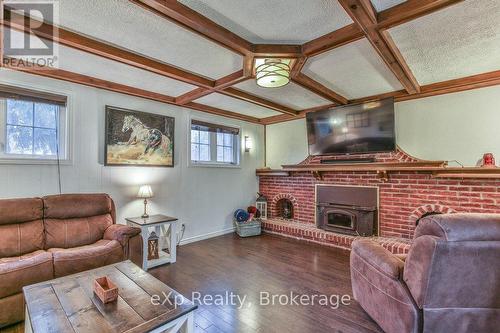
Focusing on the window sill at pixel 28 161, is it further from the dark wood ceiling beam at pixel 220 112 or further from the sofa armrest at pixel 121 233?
the dark wood ceiling beam at pixel 220 112

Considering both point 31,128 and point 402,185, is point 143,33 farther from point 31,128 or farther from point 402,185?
point 402,185

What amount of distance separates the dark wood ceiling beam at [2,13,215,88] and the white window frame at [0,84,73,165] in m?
1.10

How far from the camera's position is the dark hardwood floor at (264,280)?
206 cm

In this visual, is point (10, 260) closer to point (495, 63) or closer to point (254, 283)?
point (254, 283)

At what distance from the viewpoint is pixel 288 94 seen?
3.88 meters

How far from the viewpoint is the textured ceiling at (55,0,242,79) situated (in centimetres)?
186

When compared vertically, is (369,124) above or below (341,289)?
above

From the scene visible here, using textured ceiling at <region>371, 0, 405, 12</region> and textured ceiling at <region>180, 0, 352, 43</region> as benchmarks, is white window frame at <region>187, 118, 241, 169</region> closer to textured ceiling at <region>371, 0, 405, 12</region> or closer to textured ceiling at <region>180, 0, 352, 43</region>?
A: textured ceiling at <region>180, 0, 352, 43</region>

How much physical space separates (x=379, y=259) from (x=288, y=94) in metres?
2.72

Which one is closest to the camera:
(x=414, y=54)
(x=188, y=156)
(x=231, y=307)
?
(x=231, y=307)

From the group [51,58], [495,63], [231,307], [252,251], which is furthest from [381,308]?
[51,58]

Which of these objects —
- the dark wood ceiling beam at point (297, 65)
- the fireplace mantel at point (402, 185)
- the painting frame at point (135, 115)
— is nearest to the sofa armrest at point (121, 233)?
the painting frame at point (135, 115)

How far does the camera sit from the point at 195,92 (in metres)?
3.69

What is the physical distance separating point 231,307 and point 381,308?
1.25 m
